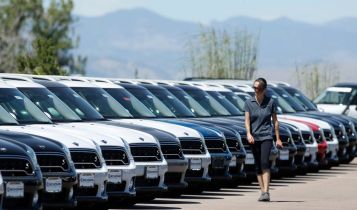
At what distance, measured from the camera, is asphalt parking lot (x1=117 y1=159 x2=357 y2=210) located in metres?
20.8

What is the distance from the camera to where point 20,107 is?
1939 cm

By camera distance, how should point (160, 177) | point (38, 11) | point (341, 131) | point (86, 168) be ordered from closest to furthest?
point (86, 168)
point (160, 177)
point (341, 131)
point (38, 11)

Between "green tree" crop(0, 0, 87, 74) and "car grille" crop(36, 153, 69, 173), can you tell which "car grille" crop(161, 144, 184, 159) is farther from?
"green tree" crop(0, 0, 87, 74)

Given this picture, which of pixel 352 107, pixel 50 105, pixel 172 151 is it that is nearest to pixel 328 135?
pixel 172 151

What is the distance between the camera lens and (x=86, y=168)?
18.3m

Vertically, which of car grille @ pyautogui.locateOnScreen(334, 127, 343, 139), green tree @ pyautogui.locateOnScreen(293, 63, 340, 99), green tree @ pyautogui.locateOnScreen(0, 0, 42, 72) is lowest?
green tree @ pyautogui.locateOnScreen(293, 63, 340, 99)

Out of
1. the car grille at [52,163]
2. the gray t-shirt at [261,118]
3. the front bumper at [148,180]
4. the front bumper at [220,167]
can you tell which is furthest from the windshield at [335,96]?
the car grille at [52,163]

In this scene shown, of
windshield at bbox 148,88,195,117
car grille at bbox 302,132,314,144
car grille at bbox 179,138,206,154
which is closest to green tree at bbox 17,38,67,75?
car grille at bbox 302,132,314,144

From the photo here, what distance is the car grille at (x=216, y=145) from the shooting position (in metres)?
23.4

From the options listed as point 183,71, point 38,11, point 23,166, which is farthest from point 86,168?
point 38,11

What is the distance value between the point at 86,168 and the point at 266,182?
402 centimetres

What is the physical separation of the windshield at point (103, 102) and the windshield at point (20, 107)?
3272mm

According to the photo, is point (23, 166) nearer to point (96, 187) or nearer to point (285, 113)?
point (96, 187)

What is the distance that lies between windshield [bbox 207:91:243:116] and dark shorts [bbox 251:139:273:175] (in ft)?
23.1
